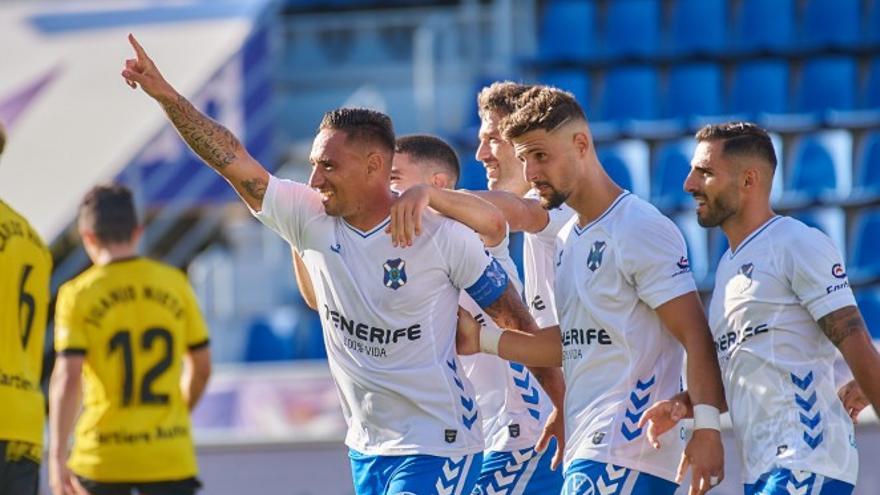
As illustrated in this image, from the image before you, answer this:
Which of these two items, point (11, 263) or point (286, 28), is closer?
point (11, 263)

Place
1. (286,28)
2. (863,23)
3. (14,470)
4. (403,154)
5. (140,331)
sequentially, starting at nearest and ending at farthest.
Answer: (14,470) → (403,154) → (140,331) → (863,23) → (286,28)

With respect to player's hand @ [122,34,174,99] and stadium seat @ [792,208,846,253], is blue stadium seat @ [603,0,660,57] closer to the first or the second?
stadium seat @ [792,208,846,253]

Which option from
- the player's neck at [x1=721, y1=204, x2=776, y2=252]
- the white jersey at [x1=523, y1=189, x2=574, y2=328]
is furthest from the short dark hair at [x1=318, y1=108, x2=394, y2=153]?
the player's neck at [x1=721, y1=204, x2=776, y2=252]

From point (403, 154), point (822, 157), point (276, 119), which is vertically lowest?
point (403, 154)

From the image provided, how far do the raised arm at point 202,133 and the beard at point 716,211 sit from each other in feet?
4.93

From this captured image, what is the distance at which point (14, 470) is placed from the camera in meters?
5.96

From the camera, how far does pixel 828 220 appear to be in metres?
13.5

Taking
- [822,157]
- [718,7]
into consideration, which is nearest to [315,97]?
[718,7]

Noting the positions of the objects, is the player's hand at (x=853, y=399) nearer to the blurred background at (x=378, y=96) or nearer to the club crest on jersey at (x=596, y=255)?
the club crest on jersey at (x=596, y=255)

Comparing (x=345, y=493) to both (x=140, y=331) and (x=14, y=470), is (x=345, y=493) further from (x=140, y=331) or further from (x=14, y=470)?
(x=14, y=470)

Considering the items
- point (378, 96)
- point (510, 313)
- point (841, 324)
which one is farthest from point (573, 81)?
point (841, 324)

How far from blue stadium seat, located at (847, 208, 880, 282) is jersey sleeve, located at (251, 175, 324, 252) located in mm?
8380

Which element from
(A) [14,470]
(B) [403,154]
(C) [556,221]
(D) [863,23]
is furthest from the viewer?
(D) [863,23]

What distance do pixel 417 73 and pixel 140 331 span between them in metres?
8.14
